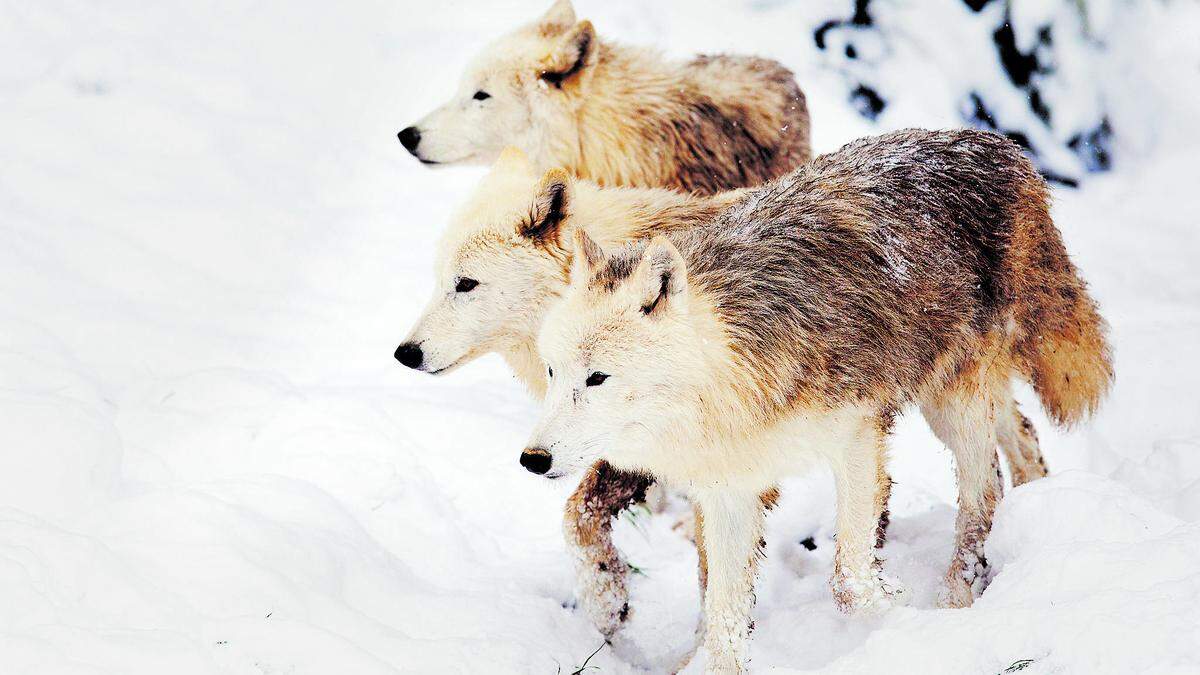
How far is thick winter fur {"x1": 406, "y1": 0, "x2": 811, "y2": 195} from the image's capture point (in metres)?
5.78

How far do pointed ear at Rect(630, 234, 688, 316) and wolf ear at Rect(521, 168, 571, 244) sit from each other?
2.46ft

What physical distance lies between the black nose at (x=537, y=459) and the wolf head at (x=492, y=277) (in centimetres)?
99

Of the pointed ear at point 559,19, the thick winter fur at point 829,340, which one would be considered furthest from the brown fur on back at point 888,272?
the pointed ear at point 559,19

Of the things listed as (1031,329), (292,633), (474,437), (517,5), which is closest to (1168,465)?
(1031,329)

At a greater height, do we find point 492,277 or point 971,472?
point 492,277

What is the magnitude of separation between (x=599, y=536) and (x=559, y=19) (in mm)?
2959

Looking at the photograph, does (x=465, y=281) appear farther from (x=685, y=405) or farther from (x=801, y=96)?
(x=801, y=96)

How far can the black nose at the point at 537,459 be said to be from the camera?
3.22 meters

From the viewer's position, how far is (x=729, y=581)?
3.82m

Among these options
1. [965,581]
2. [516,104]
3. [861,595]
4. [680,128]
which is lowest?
[965,581]

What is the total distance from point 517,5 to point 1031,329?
6362 mm

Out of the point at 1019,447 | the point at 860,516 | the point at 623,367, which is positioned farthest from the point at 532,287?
the point at 1019,447

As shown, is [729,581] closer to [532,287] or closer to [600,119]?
[532,287]

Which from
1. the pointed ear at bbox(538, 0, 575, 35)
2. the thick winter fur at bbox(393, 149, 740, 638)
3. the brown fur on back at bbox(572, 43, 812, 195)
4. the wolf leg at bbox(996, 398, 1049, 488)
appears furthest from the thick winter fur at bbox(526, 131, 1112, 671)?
the pointed ear at bbox(538, 0, 575, 35)
